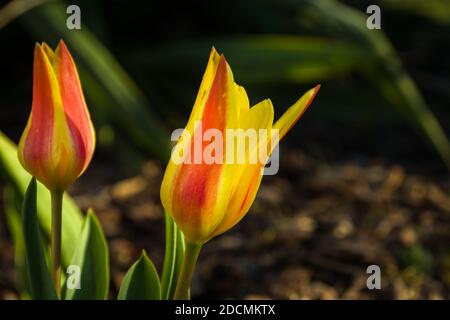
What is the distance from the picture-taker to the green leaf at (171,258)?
91cm

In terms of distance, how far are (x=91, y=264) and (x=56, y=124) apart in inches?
9.4

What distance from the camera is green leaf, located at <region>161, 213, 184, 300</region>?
0.91 m

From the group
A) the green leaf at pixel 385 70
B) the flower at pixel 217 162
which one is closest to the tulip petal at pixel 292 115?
the flower at pixel 217 162

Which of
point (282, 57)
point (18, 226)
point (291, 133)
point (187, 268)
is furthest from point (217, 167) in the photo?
point (291, 133)

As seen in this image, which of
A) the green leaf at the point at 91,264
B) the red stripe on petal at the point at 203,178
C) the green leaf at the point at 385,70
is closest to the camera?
the red stripe on petal at the point at 203,178

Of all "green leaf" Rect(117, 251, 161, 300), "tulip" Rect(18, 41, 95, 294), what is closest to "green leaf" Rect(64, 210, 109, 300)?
"green leaf" Rect(117, 251, 161, 300)

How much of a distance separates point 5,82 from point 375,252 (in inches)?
42.6

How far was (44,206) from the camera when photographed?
1110 mm

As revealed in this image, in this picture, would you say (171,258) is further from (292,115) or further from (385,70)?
(385,70)

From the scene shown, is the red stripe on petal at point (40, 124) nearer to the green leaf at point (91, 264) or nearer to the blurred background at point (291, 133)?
the green leaf at point (91, 264)

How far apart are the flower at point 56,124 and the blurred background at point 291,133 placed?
1.27 ft

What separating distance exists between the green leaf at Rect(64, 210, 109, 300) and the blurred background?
22cm

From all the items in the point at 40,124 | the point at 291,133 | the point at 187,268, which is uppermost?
the point at 291,133

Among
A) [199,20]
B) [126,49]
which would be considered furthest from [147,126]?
[199,20]
